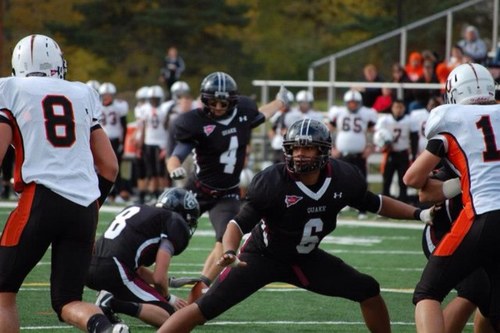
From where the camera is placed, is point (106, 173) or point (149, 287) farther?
point (149, 287)

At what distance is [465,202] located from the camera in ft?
19.7

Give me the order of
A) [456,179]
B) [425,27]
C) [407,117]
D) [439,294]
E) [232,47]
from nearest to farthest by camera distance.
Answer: [439,294] < [456,179] < [407,117] < [425,27] < [232,47]

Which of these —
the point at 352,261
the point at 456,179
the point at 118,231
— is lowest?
the point at 352,261

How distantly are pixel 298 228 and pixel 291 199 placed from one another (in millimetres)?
185

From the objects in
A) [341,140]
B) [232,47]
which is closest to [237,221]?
[341,140]

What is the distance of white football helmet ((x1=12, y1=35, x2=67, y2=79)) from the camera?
6.07 m

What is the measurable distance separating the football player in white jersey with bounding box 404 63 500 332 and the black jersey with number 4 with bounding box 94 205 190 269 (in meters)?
1.99

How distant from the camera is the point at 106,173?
625cm

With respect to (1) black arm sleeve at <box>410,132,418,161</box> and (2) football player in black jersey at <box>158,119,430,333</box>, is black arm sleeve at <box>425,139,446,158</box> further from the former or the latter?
(1) black arm sleeve at <box>410,132,418,161</box>

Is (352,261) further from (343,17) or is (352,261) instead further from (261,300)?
(343,17)

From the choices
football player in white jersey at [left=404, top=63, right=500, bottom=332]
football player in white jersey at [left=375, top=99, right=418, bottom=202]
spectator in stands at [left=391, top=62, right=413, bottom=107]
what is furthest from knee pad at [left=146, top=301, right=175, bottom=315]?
spectator in stands at [left=391, top=62, right=413, bottom=107]

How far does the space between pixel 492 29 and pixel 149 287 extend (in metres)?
16.0

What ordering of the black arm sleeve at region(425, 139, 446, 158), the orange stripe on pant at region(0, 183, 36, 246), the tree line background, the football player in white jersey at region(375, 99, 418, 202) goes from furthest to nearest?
the tree line background → the football player in white jersey at region(375, 99, 418, 202) → the black arm sleeve at region(425, 139, 446, 158) → the orange stripe on pant at region(0, 183, 36, 246)

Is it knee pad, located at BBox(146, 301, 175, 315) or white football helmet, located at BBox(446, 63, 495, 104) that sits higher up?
white football helmet, located at BBox(446, 63, 495, 104)
